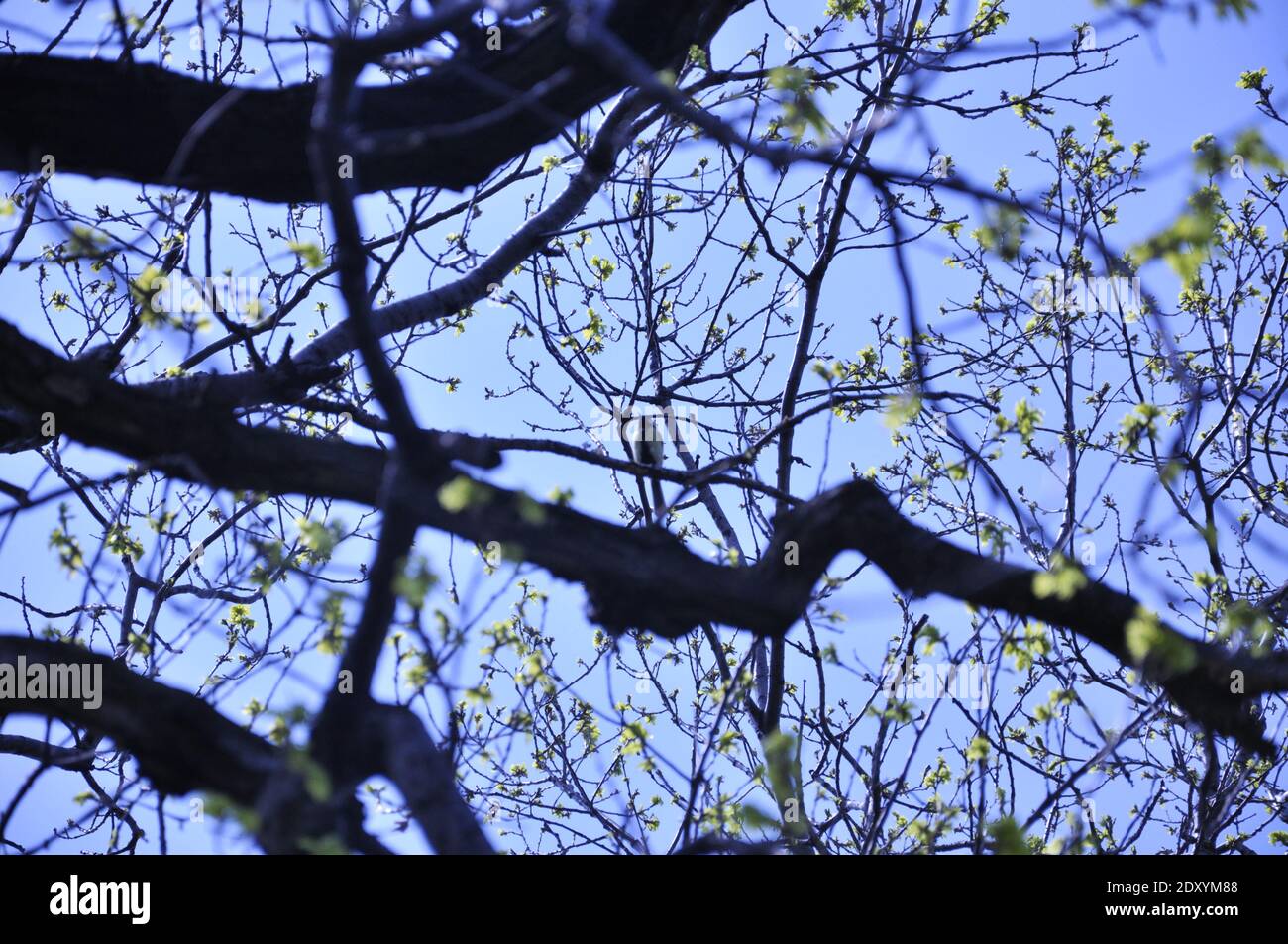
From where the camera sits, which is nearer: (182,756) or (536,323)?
(182,756)

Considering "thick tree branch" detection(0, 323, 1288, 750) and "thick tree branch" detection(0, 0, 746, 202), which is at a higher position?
"thick tree branch" detection(0, 0, 746, 202)

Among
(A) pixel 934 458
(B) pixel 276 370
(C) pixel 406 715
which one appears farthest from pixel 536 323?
(C) pixel 406 715

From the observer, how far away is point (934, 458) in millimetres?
5211

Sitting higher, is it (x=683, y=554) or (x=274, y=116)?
(x=274, y=116)

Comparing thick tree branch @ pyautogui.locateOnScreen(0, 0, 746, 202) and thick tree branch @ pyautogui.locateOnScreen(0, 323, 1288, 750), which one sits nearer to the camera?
thick tree branch @ pyautogui.locateOnScreen(0, 323, 1288, 750)

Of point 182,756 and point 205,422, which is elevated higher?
point 205,422

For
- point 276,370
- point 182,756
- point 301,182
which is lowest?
point 182,756

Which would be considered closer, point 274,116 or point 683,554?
point 683,554

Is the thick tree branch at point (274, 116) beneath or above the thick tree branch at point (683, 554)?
above

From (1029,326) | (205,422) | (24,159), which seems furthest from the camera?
(1029,326)

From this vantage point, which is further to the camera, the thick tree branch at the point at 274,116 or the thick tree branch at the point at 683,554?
the thick tree branch at the point at 274,116
